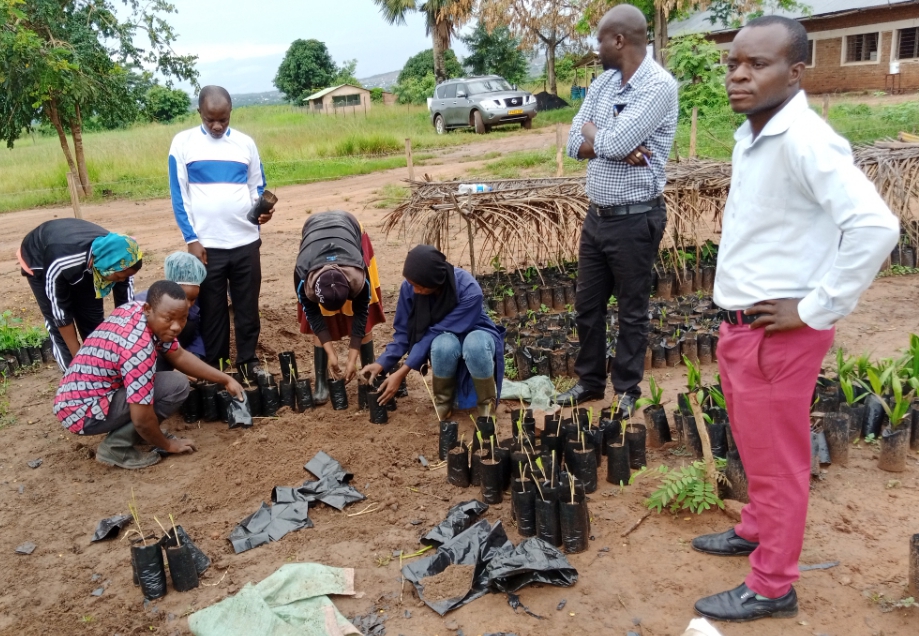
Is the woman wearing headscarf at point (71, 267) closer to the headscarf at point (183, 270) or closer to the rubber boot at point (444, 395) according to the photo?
the headscarf at point (183, 270)

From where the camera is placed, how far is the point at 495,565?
2818 mm

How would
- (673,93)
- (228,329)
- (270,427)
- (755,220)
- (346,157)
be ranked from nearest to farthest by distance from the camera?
(755,220) → (673,93) → (270,427) → (228,329) → (346,157)

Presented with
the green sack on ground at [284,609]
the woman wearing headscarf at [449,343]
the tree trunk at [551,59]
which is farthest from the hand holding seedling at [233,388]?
the tree trunk at [551,59]

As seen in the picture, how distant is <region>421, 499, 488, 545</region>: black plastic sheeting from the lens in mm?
3166

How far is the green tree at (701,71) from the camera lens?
12547 millimetres

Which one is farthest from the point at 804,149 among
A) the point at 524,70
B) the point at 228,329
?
the point at 524,70

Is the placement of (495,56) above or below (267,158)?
above

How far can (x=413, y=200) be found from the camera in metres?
6.54

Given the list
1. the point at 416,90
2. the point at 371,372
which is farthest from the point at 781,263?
the point at 416,90

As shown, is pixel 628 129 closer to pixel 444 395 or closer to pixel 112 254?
pixel 444 395

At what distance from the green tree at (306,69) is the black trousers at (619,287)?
43.5 m

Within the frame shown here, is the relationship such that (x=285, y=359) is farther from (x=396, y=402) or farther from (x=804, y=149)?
(x=804, y=149)

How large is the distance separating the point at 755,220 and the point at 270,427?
316cm

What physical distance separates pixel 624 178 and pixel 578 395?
4.52ft
